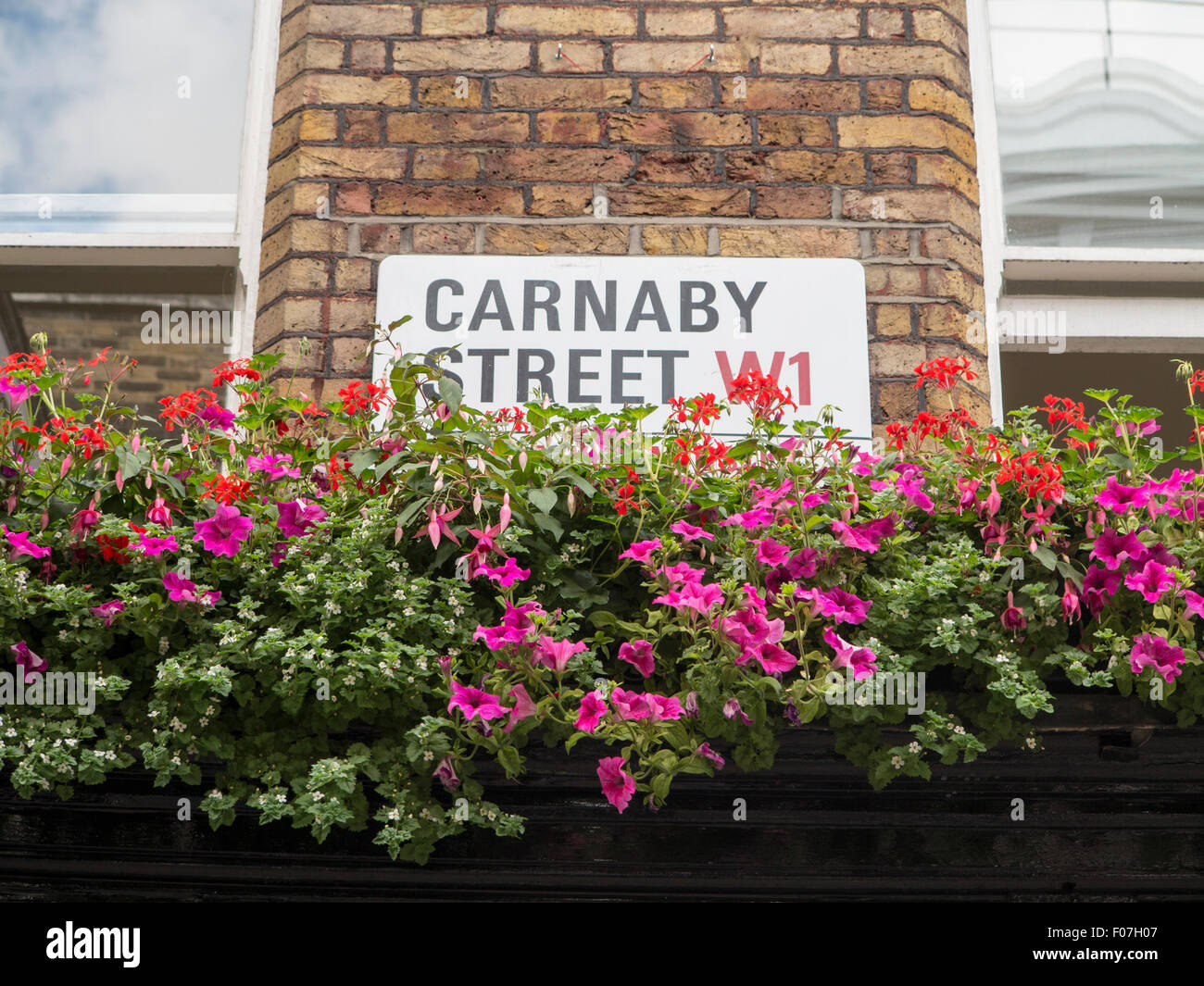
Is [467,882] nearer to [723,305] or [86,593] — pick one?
[86,593]

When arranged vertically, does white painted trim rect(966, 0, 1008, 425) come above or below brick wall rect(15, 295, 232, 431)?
above

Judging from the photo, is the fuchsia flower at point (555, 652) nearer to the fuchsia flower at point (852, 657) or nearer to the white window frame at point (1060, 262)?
the fuchsia flower at point (852, 657)

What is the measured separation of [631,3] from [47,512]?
2051 millimetres

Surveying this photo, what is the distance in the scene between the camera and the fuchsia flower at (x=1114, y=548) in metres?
2.09

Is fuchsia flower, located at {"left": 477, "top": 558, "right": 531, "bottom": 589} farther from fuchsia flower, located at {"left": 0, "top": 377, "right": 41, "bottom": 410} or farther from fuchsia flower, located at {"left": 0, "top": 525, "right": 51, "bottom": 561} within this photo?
fuchsia flower, located at {"left": 0, "top": 377, "right": 41, "bottom": 410}

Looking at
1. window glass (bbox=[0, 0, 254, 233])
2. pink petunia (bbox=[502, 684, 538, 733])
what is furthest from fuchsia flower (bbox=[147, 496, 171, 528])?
window glass (bbox=[0, 0, 254, 233])

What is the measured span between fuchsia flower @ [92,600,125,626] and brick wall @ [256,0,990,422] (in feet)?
3.63

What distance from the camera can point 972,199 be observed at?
340 centimetres

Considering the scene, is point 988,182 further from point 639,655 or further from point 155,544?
point 155,544

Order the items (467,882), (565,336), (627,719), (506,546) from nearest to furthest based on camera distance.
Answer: (627,719) < (506,546) < (467,882) < (565,336)

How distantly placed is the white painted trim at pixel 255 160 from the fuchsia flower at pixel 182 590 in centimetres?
131

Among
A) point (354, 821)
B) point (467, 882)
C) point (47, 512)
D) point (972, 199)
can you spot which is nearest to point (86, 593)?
point (47, 512)

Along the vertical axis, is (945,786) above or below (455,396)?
below

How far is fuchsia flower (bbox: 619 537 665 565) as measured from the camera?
210cm
